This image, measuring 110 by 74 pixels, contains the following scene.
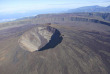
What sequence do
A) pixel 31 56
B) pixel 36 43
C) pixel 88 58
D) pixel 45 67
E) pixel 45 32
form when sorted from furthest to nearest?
pixel 45 32 → pixel 36 43 → pixel 31 56 → pixel 88 58 → pixel 45 67

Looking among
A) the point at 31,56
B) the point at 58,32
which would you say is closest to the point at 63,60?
the point at 31,56

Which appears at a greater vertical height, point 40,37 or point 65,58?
point 40,37

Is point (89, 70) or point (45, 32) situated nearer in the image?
point (89, 70)

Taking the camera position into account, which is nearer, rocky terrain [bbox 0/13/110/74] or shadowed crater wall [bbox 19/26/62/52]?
rocky terrain [bbox 0/13/110/74]

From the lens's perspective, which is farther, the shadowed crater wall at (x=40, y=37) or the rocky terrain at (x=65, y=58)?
the shadowed crater wall at (x=40, y=37)

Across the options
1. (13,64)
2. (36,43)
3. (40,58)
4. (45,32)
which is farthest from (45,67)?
(45,32)

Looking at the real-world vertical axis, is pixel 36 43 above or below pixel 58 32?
below

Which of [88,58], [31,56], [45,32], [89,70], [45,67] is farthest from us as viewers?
[45,32]

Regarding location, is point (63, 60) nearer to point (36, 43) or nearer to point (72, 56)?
point (72, 56)

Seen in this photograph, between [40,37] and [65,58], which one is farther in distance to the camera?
[40,37]
